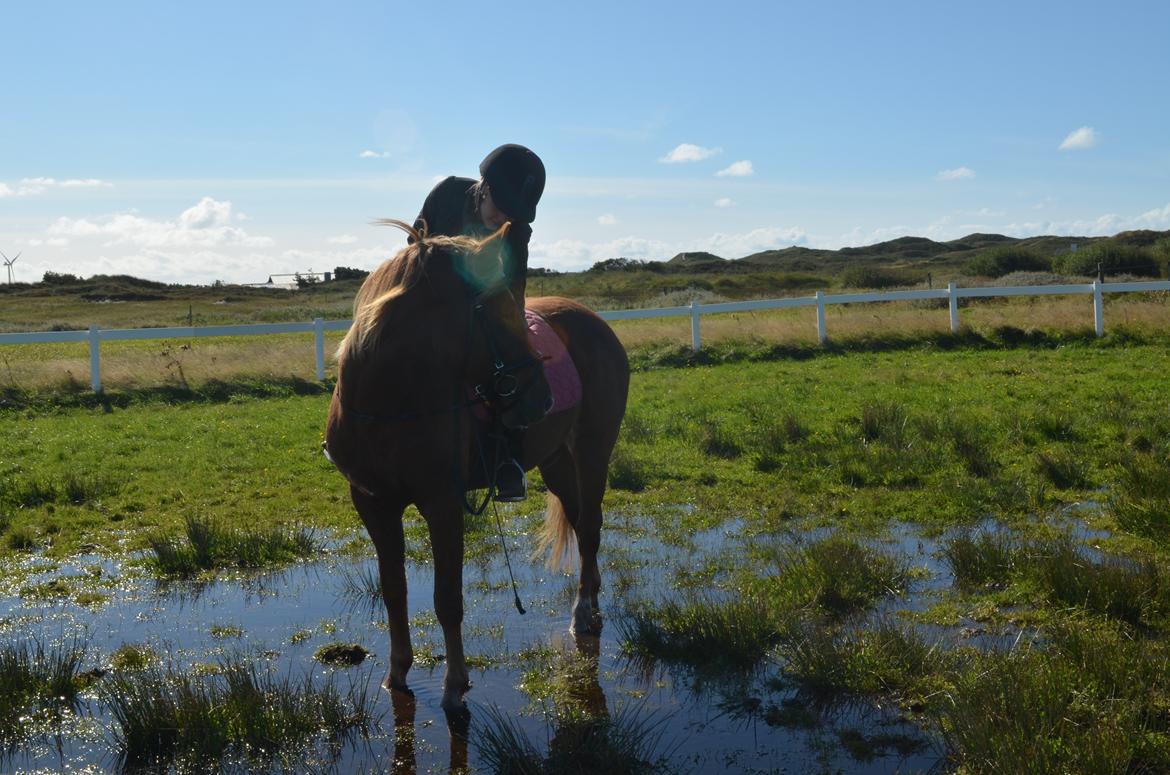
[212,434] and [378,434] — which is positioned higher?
[378,434]

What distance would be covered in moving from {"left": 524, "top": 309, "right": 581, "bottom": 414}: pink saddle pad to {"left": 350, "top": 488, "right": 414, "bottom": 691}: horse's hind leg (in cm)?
125

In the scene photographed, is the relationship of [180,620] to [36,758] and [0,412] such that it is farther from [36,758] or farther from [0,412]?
[0,412]

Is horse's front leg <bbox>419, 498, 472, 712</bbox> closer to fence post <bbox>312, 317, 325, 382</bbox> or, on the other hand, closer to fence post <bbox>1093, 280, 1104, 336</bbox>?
fence post <bbox>312, 317, 325, 382</bbox>

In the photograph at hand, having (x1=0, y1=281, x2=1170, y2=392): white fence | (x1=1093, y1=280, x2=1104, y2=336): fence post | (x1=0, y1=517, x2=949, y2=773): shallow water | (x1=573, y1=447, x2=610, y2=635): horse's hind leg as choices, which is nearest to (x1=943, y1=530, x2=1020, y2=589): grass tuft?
(x1=0, y1=517, x2=949, y2=773): shallow water

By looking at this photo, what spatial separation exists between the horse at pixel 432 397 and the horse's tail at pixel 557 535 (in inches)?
59.6

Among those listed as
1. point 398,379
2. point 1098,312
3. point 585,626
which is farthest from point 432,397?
point 1098,312

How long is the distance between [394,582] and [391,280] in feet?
4.92

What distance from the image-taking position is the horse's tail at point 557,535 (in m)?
6.95

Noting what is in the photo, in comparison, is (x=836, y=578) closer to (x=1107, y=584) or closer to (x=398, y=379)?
(x=1107, y=584)

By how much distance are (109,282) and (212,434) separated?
64.9 m

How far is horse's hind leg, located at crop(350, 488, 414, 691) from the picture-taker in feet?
16.9

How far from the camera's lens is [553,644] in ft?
19.2

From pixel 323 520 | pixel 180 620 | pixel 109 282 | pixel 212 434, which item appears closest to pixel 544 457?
pixel 180 620

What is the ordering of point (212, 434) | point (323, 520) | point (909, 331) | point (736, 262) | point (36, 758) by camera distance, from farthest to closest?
point (736, 262), point (909, 331), point (212, 434), point (323, 520), point (36, 758)
